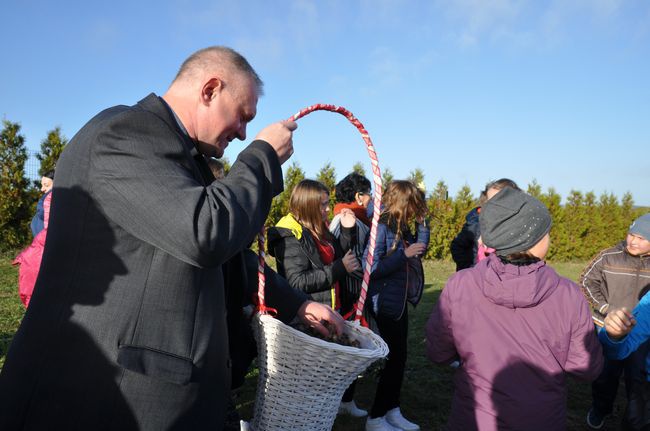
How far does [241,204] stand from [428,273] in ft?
41.4

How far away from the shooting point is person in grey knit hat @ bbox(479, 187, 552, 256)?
2.14 metres

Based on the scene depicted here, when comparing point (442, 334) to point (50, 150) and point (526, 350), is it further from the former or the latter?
point (50, 150)

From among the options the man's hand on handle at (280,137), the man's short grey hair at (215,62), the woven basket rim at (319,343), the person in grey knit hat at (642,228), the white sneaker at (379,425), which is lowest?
the white sneaker at (379,425)

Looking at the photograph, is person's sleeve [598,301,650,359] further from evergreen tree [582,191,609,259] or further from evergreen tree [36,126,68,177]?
evergreen tree [582,191,609,259]

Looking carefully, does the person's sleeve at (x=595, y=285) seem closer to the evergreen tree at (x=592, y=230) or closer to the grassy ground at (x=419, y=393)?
the grassy ground at (x=419, y=393)

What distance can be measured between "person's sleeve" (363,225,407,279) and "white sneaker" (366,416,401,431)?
1.16m

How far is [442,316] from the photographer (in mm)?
2332

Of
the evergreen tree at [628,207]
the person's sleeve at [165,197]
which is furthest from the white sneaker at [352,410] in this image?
the evergreen tree at [628,207]

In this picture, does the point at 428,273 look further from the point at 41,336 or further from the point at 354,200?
the point at 41,336

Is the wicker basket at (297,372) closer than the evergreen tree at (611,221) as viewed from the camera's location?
Yes

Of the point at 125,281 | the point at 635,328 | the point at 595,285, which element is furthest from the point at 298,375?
the point at 595,285

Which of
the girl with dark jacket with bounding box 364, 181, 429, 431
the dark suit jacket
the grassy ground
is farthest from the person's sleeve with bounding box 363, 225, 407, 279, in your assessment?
the dark suit jacket

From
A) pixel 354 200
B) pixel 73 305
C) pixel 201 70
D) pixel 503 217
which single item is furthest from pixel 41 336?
pixel 354 200

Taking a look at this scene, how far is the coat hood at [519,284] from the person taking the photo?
2041 mm
